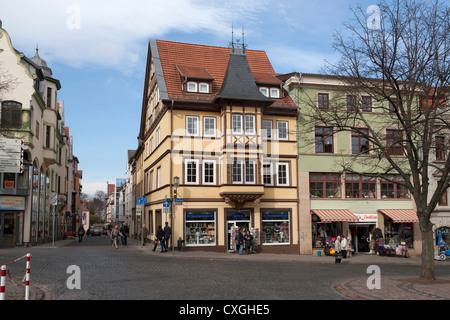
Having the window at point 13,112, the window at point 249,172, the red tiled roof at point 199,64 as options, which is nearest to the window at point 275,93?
the red tiled roof at point 199,64

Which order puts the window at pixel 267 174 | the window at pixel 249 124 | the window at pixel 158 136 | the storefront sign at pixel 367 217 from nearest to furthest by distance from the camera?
1. the window at pixel 249 124
2. the window at pixel 267 174
3. the storefront sign at pixel 367 217
4. the window at pixel 158 136

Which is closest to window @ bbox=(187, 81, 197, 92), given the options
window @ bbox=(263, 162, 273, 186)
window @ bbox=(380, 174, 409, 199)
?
window @ bbox=(263, 162, 273, 186)

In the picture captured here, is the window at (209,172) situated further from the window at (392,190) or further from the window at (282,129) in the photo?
the window at (392,190)

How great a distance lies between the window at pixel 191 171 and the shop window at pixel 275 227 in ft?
17.1

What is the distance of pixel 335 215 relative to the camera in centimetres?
3123

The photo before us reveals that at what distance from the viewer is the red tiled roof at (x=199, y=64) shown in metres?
31.3

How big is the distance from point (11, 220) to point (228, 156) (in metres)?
15.4

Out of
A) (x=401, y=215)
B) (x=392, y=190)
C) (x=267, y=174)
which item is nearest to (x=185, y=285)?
(x=267, y=174)

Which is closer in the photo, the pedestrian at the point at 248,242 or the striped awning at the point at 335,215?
the pedestrian at the point at 248,242

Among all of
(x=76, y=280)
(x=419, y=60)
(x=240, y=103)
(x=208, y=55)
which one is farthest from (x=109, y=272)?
(x=208, y=55)

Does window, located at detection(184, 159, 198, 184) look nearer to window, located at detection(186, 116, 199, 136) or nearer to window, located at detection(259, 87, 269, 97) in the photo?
window, located at detection(186, 116, 199, 136)

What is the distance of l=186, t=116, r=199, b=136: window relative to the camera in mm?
30250

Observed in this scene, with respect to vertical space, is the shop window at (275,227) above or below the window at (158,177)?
below

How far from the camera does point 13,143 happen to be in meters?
24.6
